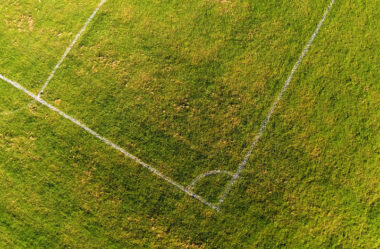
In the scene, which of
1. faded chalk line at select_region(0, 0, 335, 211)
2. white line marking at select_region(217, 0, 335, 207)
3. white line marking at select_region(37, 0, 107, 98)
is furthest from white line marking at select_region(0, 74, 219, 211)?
white line marking at select_region(217, 0, 335, 207)

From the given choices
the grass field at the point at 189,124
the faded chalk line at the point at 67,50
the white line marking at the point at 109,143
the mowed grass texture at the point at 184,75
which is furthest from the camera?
the faded chalk line at the point at 67,50

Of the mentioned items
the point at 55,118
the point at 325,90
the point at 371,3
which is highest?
the point at 371,3

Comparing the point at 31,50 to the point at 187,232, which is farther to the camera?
the point at 31,50

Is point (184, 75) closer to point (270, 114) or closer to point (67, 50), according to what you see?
point (270, 114)

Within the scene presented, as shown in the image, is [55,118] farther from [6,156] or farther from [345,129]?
[345,129]

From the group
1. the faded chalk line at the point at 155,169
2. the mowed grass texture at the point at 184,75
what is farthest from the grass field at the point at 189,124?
the faded chalk line at the point at 155,169

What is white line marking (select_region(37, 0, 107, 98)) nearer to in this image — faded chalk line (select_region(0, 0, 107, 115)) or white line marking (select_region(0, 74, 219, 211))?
faded chalk line (select_region(0, 0, 107, 115))

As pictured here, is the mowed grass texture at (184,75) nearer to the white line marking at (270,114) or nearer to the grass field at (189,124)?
the grass field at (189,124)

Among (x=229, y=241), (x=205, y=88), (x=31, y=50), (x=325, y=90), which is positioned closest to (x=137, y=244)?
(x=229, y=241)

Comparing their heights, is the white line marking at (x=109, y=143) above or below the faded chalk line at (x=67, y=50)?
below
